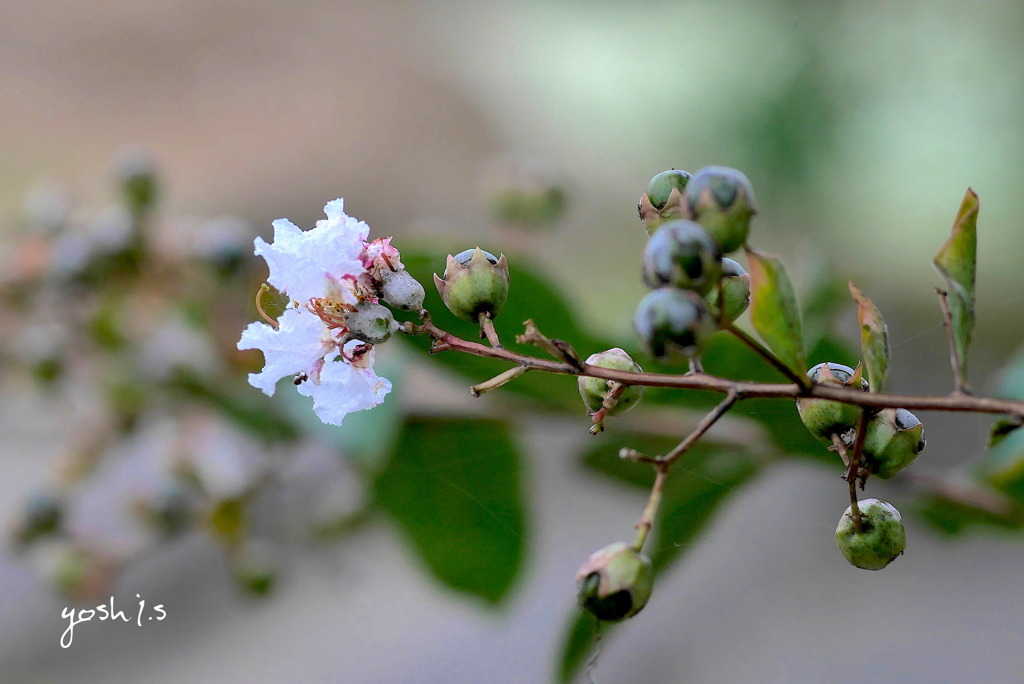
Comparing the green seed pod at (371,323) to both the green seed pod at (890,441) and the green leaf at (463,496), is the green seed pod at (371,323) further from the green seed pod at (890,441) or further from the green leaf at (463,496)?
the green leaf at (463,496)

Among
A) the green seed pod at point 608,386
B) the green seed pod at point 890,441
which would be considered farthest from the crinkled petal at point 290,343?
the green seed pod at point 890,441

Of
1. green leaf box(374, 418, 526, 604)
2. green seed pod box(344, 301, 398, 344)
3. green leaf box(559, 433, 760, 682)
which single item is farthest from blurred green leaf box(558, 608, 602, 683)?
green seed pod box(344, 301, 398, 344)

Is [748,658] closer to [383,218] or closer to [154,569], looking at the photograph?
[154,569]

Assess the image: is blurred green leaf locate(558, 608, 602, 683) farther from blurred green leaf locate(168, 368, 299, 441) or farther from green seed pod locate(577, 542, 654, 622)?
blurred green leaf locate(168, 368, 299, 441)

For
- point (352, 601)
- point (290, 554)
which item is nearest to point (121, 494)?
point (290, 554)

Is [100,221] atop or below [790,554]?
atop
